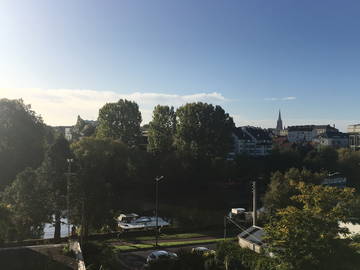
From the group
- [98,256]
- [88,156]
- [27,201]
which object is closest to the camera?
[98,256]

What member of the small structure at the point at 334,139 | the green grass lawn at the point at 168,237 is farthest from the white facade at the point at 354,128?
the green grass lawn at the point at 168,237

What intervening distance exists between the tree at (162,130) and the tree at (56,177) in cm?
4066

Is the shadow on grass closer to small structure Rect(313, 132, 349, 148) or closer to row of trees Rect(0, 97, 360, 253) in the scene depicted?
row of trees Rect(0, 97, 360, 253)

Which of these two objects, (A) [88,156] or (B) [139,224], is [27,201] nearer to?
(B) [139,224]

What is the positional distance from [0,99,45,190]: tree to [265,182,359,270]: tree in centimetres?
3835

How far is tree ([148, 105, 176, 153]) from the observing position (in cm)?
7712

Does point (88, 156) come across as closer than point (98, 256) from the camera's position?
No

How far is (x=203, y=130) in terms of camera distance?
262 feet

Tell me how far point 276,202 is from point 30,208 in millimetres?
29175

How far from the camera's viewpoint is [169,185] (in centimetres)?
7194

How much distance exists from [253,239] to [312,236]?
1144 centimetres

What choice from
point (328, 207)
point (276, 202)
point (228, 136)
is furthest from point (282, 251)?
point (228, 136)

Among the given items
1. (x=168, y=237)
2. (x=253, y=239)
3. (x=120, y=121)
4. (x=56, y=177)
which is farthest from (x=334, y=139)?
(x=56, y=177)

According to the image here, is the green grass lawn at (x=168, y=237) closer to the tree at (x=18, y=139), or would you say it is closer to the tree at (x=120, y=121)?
the tree at (x=18, y=139)
